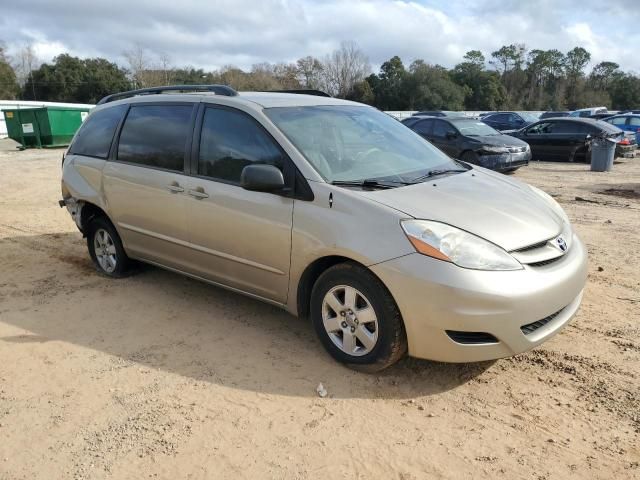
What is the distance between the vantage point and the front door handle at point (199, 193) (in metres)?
4.14

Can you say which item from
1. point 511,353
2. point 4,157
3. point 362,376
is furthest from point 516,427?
point 4,157

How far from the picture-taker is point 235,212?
12.9 ft

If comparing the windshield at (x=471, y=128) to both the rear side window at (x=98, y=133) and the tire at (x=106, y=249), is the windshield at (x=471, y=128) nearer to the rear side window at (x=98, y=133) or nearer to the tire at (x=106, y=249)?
the rear side window at (x=98, y=133)

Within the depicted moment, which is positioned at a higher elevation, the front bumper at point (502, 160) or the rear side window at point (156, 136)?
the rear side window at point (156, 136)

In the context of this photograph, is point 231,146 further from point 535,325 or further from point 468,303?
point 535,325

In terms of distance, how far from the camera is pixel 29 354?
386cm

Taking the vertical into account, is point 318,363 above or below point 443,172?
below

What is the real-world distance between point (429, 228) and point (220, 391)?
1646mm

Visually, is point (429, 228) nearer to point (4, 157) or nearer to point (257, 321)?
point (257, 321)

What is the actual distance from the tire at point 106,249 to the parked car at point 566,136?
48.9ft

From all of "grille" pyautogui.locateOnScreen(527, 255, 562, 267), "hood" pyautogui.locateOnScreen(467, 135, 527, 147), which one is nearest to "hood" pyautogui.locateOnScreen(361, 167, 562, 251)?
"grille" pyautogui.locateOnScreen(527, 255, 562, 267)

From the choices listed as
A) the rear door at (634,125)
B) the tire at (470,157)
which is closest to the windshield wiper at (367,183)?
the tire at (470,157)

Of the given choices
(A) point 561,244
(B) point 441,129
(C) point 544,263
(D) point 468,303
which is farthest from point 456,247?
(B) point 441,129

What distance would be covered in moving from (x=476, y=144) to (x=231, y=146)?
9.88 meters
